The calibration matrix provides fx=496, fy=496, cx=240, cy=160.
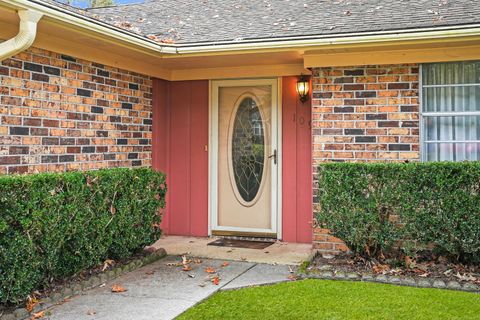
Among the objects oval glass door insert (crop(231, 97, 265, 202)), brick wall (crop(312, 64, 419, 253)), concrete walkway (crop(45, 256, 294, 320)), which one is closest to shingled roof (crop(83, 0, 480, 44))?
brick wall (crop(312, 64, 419, 253))

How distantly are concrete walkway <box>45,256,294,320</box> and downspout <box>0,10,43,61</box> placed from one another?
2253mm

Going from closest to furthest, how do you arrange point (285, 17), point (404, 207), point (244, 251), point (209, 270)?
point (404, 207) → point (209, 270) → point (244, 251) → point (285, 17)

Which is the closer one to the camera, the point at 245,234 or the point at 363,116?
the point at 363,116

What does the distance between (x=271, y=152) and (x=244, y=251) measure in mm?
1539

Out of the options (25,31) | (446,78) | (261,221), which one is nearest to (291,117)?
(261,221)

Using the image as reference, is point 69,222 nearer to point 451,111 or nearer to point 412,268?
point 412,268

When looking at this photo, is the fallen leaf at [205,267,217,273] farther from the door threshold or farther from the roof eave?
the roof eave

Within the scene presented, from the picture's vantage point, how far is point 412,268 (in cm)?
519

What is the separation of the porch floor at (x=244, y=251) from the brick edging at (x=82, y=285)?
0.54 metres

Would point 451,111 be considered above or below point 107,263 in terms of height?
above

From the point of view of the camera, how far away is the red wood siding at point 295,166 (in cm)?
695

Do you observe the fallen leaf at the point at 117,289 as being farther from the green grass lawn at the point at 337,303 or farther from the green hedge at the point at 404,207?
the green hedge at the point at 404,207

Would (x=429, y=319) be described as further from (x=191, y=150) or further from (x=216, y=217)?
(x=191, y=150)

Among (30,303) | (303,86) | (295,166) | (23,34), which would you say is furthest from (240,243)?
(23,34)
